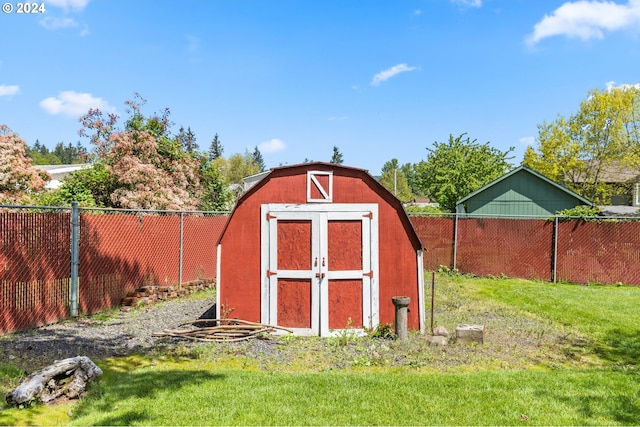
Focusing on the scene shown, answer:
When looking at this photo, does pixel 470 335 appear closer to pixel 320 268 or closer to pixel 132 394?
pixel 320 268

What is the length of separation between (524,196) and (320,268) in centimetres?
1641

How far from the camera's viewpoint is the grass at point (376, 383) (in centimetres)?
412

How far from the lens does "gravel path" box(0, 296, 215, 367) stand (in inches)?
234

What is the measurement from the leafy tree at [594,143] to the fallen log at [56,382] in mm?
32765

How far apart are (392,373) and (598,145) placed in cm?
3131

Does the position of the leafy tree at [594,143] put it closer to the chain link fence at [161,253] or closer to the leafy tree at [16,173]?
the chain link fence at [161,253]

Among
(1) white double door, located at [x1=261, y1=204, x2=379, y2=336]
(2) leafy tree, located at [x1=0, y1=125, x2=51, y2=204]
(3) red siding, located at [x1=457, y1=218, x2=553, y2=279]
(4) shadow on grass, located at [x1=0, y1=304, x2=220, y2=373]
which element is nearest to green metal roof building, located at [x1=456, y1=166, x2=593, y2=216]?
(3) red siding, located at [x1=457, y1=218, x2=553, y2=279]

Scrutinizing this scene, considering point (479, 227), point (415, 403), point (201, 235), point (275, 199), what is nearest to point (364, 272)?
point (275, 199)

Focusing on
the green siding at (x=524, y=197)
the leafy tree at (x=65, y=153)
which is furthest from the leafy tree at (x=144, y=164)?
the leafy tree at (x=65, y=153)

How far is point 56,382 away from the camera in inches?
181

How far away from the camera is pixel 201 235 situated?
12734 mm

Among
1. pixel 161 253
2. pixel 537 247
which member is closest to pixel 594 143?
pixel 537 247

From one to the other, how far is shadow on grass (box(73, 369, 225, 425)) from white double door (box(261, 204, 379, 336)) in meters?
2.28

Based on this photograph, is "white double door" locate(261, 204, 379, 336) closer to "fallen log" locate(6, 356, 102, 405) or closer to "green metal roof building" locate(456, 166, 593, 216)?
"fallen log" locate(6, 356, 102, 405)
